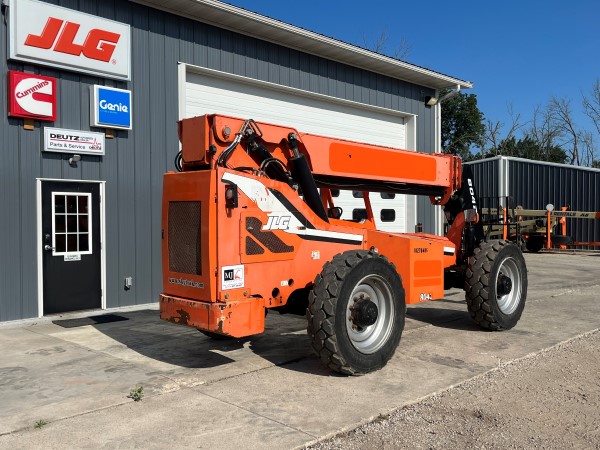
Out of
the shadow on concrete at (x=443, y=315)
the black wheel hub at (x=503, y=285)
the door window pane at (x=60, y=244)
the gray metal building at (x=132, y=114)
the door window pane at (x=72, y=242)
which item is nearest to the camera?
the black wheel hub at (x=503, y=285)

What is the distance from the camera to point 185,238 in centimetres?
544

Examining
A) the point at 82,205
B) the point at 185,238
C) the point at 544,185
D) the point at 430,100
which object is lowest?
the point at 185,238

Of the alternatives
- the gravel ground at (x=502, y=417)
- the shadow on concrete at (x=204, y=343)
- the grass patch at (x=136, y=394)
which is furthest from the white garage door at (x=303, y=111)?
the grass patch at (x=136, y=394)

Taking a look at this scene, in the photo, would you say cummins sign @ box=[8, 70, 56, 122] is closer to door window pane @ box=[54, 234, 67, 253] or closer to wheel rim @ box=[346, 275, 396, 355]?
door window pane @ box=[54, 234, 67, 253]

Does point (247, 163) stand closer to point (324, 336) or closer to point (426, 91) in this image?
point (324, 336)

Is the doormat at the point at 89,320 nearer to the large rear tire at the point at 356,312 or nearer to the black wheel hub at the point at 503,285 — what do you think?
the large rear tire at the point at 356,312

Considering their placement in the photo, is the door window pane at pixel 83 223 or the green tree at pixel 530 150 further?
the green tree at pixel 530 150

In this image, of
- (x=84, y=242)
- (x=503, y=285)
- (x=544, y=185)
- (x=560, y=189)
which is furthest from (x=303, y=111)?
(x=560, y=189)

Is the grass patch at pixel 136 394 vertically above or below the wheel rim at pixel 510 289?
below

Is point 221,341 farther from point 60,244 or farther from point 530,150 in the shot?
point 530,150

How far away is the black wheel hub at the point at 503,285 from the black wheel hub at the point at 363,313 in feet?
9.07

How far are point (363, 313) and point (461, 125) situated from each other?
41026 mm

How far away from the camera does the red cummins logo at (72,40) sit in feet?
27.5

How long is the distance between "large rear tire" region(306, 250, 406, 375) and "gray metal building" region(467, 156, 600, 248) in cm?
1941
